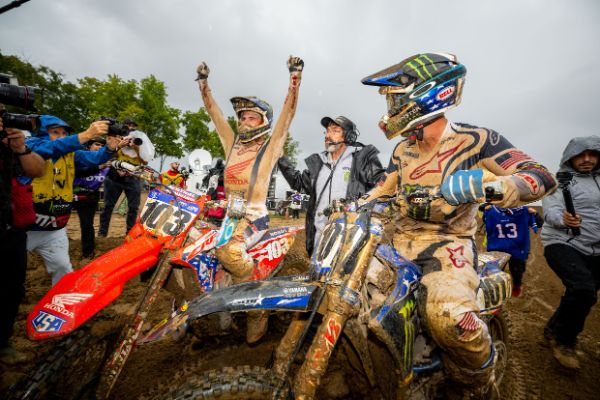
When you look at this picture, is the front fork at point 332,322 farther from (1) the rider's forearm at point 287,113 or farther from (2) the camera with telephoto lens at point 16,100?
(2) the camera with telephoto lens at point 16,100

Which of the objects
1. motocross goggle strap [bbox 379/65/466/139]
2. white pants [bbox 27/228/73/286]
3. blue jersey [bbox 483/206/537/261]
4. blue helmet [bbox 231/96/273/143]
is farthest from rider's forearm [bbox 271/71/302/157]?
blue jersey [bbox 483/206/537/261]

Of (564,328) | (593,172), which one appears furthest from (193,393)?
(593,172)

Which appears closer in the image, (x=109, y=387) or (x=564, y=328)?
(x=109, y=387)

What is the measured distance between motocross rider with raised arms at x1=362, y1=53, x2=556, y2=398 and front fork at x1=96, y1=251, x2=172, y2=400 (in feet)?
6.64

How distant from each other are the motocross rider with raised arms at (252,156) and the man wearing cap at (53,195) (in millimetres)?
1386

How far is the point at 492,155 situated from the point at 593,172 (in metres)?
2.79

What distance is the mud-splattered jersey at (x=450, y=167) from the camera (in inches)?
71.6

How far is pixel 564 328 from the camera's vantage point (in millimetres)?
3320

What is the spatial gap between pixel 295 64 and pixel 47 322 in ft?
10.2

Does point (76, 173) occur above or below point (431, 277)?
above

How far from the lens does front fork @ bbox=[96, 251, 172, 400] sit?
179 cm

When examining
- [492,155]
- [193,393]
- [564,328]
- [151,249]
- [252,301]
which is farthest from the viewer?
[564,328]

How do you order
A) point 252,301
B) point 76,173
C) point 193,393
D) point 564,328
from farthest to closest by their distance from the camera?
point 76,173, point 564,328, point 252,301, point 193,393

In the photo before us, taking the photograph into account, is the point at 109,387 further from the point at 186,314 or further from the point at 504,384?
the point at 504,384
